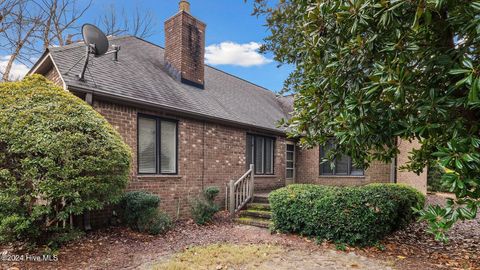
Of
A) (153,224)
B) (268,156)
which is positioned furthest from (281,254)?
(268,156)

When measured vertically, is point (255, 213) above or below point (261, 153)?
below

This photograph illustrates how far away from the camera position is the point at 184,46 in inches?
415

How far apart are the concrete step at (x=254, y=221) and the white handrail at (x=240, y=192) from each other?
57cm

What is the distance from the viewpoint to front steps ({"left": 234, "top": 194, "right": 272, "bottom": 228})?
7.78m

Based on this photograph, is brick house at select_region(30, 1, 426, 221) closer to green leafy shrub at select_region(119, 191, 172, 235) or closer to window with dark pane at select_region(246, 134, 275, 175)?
window with dark pane at select_region(246, 134, 275, 175)

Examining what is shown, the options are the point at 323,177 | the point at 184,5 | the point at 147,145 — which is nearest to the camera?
the point at 147,145

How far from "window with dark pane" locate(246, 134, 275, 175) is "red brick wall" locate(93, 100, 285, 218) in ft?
1.63

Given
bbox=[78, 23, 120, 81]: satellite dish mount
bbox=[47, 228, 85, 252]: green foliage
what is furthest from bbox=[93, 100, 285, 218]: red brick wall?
bbox=[47, 228, 85, 252]: green foliage

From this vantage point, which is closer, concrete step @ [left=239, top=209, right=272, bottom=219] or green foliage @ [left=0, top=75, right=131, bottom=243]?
green foliage @ [left=0, top=75, right=131, bottom=243]

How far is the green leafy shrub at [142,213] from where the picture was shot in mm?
6402

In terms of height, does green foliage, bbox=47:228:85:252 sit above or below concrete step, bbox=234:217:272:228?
above

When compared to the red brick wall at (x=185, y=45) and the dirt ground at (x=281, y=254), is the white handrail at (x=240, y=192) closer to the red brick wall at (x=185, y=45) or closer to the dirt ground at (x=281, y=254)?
the dirt ground at (x=281, y=254)

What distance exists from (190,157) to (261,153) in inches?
153

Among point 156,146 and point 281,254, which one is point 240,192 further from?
point 281,254
